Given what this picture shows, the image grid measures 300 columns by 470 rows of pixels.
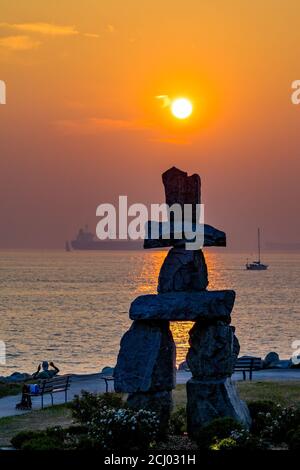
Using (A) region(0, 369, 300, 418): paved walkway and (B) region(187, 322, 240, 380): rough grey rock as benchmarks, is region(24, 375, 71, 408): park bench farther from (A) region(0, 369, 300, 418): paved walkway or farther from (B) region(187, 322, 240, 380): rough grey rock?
(B) region(187, 322, 240, 380): rough grey rock

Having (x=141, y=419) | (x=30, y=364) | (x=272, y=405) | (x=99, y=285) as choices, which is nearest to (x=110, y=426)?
(x=141, y=419)

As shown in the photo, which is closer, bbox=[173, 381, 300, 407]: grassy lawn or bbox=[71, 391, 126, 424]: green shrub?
bbox=[71, 391, 126, 424]: green shrub

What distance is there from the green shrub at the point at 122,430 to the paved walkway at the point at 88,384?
30.1ft

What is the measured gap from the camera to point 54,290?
16238cm

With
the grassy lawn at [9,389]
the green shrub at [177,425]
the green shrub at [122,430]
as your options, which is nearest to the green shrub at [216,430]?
the green shrub at [122,430]

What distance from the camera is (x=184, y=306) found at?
22172 millimetres

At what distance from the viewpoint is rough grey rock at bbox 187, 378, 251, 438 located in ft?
73.5

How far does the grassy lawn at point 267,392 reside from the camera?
29.6m

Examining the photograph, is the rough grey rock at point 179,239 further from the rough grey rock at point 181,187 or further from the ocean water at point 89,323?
the ocean water at point 89,323

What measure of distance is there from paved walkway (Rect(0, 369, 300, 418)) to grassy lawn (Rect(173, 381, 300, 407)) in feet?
8.12

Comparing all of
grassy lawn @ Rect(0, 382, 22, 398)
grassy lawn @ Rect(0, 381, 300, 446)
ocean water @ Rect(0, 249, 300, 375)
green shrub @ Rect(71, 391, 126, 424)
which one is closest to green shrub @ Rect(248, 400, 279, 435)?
green shrub @ Rect(71, 391, 126, 424)

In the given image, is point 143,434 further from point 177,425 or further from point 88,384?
point 88,384
